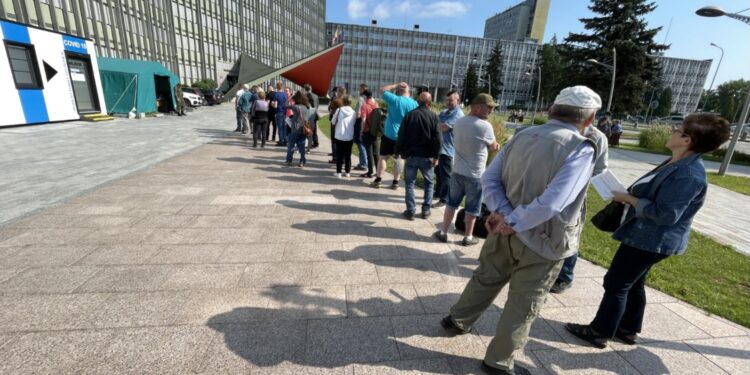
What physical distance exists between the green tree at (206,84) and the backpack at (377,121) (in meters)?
38.2

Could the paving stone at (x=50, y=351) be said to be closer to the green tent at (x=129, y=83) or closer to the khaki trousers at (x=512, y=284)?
the khaki trousers at (x=512, y=284)

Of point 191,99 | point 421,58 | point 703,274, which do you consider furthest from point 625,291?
point 421,58

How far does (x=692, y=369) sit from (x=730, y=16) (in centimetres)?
1338

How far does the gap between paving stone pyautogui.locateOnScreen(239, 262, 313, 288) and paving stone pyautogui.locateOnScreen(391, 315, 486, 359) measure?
109cm

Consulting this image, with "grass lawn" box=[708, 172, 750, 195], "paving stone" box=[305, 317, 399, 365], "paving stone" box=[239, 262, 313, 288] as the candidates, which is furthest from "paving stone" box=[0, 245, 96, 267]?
"grass lawn" box=[708, 172, 750, 195]

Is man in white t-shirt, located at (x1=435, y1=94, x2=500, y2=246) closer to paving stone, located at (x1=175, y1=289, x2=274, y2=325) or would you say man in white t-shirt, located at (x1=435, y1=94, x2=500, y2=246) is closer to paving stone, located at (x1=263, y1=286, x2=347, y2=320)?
paving stone, located at (x1=263, y1=286, x2=347, y2=320)

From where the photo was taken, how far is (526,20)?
110938 millimetres

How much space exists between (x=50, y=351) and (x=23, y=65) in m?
14.7

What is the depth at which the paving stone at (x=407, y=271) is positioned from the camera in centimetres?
337

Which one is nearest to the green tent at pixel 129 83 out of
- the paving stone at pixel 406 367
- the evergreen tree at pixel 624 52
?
the paving stone at pixel 406 367

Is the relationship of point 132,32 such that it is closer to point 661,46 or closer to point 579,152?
point 579,152

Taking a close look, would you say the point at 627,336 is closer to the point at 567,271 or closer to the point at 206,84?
the point at 567,271

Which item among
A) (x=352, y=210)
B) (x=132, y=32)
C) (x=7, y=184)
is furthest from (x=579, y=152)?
(x=132, y=32)

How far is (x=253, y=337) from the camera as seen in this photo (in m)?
2.44
